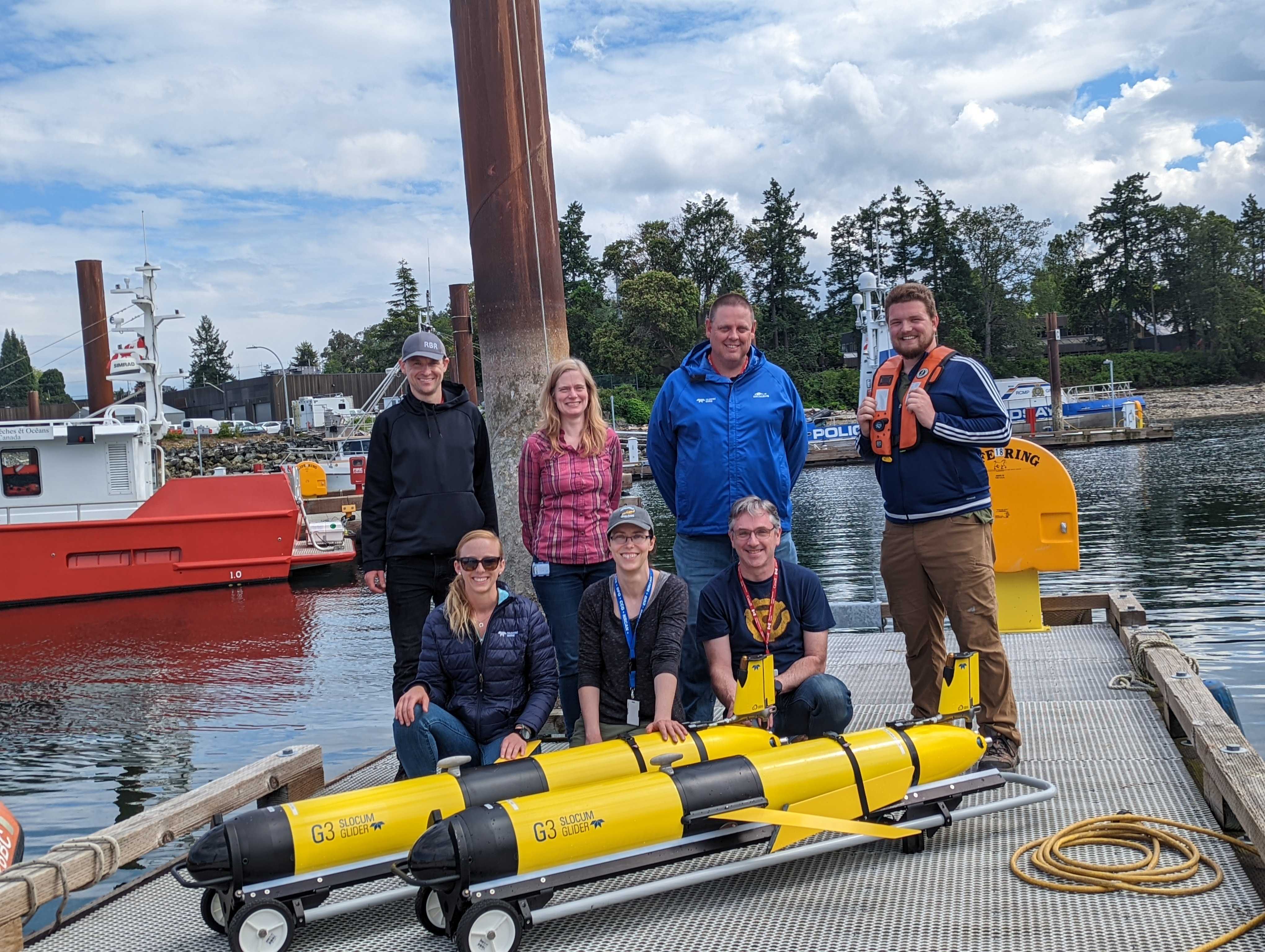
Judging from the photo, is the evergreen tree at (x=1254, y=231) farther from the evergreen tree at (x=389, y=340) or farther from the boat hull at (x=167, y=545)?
the boat hull at (x=167, y=545)

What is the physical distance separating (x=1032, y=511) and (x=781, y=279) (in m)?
68.0

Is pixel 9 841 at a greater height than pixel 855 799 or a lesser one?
lesser

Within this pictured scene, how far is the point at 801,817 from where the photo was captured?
362cm

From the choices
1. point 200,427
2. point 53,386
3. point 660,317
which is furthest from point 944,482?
point 53,386

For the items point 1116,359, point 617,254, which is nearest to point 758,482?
point 617,254

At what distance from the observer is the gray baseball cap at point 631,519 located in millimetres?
4402

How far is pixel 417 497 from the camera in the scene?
4953mm

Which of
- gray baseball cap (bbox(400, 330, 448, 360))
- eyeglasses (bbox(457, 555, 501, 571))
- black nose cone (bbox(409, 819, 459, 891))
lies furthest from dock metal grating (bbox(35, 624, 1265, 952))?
gray baseball cap (bbox(400, 330, 448, 360))

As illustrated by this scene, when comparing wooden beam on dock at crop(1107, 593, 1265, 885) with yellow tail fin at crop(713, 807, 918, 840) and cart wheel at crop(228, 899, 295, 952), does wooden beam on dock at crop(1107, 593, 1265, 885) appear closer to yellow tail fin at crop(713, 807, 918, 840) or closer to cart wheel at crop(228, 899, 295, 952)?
yellow tail fin at crop(713, 807, 918, 840)

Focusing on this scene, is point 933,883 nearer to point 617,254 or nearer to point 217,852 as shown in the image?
point 217,852

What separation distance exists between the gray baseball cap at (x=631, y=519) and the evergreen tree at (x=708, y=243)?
66.0m

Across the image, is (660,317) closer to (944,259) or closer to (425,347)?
(944,259)

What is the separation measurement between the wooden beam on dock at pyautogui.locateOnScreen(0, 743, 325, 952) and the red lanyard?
2313mm

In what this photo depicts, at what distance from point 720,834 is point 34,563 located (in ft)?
57.0
